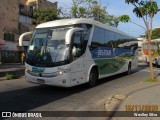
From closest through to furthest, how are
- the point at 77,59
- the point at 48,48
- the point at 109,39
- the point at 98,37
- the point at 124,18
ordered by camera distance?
1. the point at 48,48
2. the point at 77,59
3. the point at 98,37
4. the point at 124,18
5. the point at 109,39

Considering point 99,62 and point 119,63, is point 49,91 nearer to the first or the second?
point 99,62

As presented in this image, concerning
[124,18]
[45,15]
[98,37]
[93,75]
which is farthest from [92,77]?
[45,15]

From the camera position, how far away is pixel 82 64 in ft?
36.9

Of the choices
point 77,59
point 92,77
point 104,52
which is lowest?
point 92,77

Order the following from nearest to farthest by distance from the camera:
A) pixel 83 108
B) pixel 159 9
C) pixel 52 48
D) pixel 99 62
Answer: pixel 83 108 → pixel 52 48 → pixel 99 62 → pixel 159 9

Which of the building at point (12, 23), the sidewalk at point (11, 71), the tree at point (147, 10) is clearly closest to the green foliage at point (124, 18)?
the tree at point (147, 10)

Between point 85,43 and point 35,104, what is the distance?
159 inches

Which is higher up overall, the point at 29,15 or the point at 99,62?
the point at 29,15

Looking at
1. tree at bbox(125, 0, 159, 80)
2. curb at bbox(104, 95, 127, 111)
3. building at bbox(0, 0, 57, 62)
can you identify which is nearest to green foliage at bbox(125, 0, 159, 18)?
tree at bbox(125, 0, 159, 80)

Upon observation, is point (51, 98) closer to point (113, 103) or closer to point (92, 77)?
point (113, 103)

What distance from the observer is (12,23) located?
35.8 m


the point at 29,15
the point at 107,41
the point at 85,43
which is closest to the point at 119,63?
the point at 107,41

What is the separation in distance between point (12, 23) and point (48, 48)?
26.9 m

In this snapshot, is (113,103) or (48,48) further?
(48,48)
